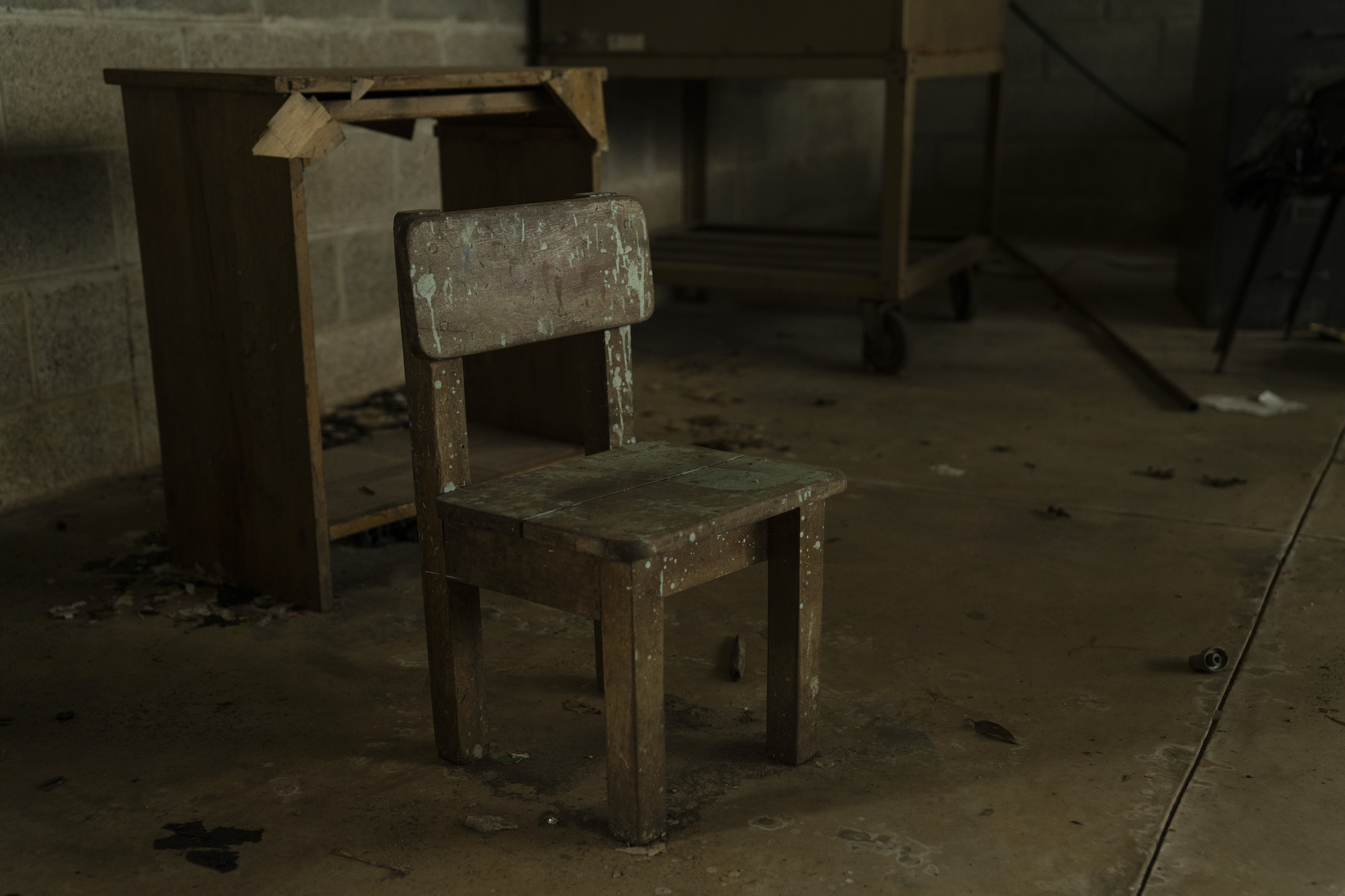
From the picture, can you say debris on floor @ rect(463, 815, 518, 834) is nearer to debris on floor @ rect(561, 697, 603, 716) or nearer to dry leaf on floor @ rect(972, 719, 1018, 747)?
debris on floor @ rect(561, 697, 603, 716)

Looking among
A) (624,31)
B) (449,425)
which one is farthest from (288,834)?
(624,31)

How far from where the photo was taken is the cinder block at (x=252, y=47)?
3342 mm

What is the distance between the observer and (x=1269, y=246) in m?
4.88

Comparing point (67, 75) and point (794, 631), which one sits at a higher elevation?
point (67, 75)

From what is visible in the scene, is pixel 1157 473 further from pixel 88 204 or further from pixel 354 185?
pixel 88 204

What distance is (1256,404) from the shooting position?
3.98 meters

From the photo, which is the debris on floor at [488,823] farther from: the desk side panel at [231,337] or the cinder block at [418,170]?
the cinder block at [418,170]

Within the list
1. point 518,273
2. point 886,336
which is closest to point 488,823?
point 518,273

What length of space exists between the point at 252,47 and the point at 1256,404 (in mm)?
3079

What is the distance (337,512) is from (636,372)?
198 cm

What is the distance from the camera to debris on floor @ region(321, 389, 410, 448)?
3.59m

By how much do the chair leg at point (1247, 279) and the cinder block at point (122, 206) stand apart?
3.35 metres

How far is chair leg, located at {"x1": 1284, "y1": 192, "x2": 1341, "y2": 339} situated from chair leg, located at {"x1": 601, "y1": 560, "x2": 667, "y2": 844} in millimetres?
3414

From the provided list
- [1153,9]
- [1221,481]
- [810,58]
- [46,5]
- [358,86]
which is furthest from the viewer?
[1153,9]
